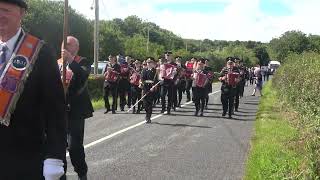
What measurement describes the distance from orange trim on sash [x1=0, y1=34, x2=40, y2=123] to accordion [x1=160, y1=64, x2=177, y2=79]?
1612 cm

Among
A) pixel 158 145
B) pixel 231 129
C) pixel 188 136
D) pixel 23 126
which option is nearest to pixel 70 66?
pixel 23 126

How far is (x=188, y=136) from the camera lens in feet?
43.7

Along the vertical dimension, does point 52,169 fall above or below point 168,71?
below

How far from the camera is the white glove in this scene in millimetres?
3279

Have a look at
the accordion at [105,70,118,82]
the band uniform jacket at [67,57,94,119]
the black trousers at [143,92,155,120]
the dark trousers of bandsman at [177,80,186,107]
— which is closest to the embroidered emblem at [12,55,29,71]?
the band uniform jacket at [67,57,94,119]

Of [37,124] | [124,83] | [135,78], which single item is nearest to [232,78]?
[135,78]

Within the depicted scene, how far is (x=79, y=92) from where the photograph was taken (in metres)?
7.07

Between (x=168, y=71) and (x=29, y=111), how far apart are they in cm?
1626

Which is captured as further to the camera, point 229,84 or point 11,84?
point 229,84

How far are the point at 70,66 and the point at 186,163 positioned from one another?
3.60 metres

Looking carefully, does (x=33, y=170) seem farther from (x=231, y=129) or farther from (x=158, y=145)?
(x=231, y=129)

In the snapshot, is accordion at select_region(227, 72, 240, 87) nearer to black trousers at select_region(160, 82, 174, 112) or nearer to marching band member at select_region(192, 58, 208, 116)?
marching band member at select_region(192, 58, 208, 116)

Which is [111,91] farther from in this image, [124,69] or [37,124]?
[37,124]

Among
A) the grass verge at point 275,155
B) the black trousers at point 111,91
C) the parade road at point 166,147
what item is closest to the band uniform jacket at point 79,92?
the parade road at point 166,147
